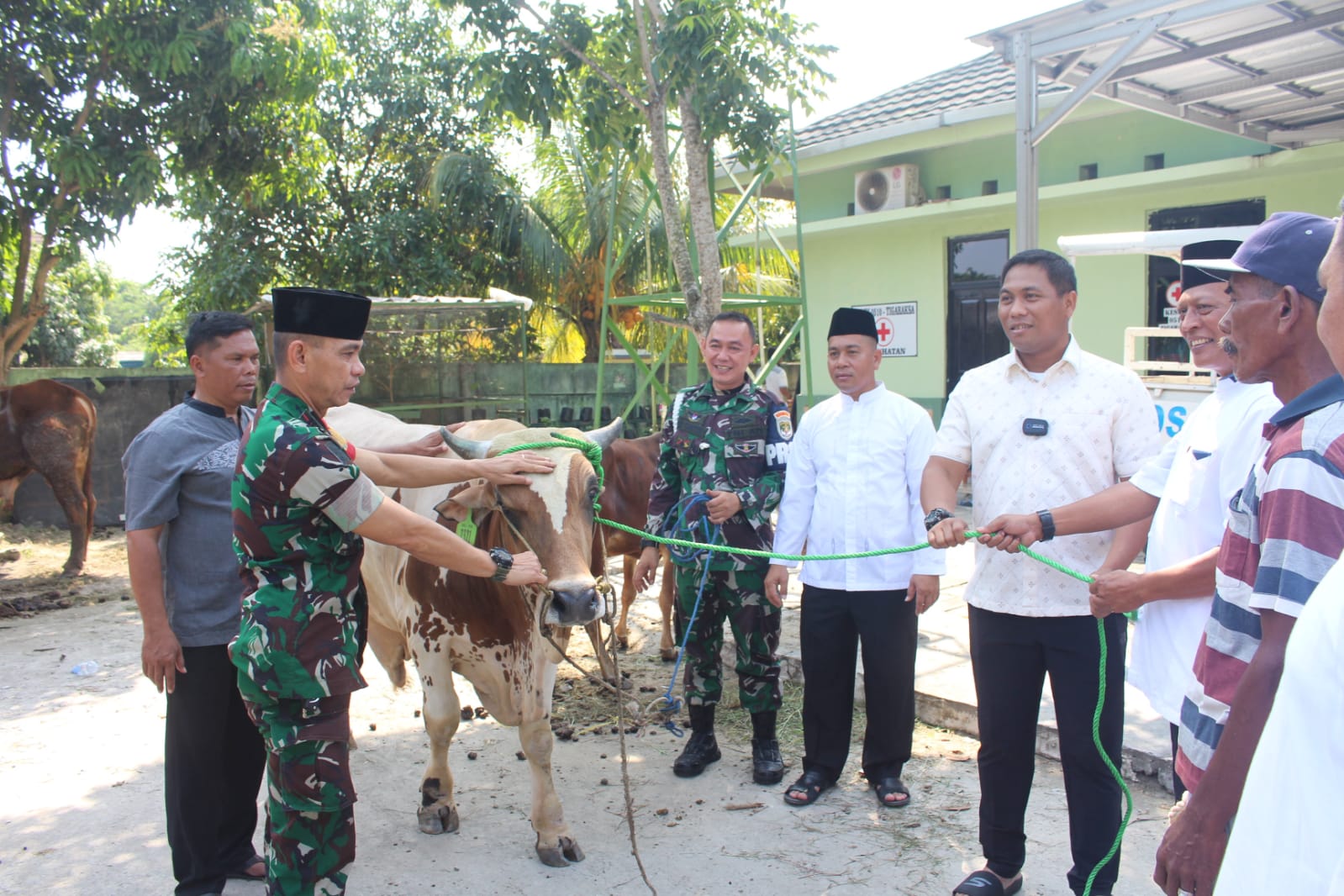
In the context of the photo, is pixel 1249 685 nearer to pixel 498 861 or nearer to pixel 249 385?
pixel 498 861

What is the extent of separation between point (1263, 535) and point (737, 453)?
2858 mm

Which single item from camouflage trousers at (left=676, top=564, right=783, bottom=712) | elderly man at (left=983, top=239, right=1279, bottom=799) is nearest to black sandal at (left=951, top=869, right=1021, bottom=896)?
elderly man at (left=983, top=239, right=1279, bottom=799)

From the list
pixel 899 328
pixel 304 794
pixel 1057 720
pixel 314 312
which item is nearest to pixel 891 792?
pixel 1057 720

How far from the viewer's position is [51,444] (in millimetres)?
9164

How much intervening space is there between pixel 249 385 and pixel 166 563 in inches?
28.0

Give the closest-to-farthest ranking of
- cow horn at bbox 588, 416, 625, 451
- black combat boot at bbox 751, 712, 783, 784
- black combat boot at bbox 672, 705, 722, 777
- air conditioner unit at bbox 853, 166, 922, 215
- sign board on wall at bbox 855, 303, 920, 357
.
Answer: cow horn at bbox 588, 416, 625, 451
black combat boot at bbox 751, 712, 783, 784
black combat boot at bbox 672, 705, 722, 777
air conditioner unit at bbox 853, 166, 922, 215
sign board on wall at bbox 855, 303, 920, 357

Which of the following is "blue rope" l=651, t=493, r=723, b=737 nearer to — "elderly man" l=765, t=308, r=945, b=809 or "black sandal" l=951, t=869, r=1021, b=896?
"elderly man" l=765, t=308, r=945, b=809

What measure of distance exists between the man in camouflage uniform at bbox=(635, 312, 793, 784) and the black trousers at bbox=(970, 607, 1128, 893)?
4.12 ft

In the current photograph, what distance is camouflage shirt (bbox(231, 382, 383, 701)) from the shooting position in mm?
2668

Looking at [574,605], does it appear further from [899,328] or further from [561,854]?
[899,328]

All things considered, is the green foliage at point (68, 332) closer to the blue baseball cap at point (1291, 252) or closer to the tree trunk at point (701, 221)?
the tree trunk at point (701, 221)

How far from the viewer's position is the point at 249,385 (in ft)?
11.9

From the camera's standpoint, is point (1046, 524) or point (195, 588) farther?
point (195, 588)

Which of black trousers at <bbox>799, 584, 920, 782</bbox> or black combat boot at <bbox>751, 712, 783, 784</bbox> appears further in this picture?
black combat boot at <bbox>751, 712, 783, 784</bbox>
